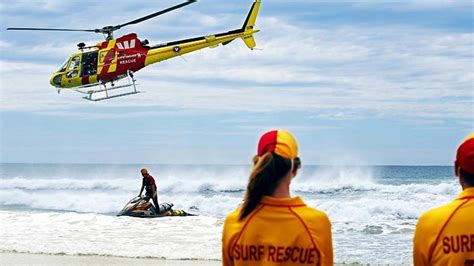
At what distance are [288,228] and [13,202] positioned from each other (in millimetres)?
35303

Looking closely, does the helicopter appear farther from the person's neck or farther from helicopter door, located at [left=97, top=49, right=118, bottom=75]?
the person's neck

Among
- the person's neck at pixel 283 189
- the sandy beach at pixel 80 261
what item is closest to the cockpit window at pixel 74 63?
the sandy beach at pixel 80 261

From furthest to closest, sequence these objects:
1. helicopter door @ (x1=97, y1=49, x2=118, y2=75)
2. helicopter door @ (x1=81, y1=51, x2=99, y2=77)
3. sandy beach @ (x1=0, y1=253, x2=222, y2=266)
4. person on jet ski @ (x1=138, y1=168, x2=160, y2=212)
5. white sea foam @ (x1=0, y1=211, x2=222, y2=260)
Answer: helicopter door @ (x1=81, y1=51, x2=99, y2=77), helicopter door @ (x1=97, y1=49, x2=118, y2=75), person on jet ski @ (x1=138, y1=168, x2=160, y2=212), white sea foam @ (x1=0, y1=211, x2=222, y2=260), sandy beach @ (x1=0, y1=253, x2=222, y2=266)

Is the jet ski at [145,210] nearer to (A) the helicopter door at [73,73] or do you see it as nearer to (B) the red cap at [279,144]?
(A) the helicopter door at [73,73]

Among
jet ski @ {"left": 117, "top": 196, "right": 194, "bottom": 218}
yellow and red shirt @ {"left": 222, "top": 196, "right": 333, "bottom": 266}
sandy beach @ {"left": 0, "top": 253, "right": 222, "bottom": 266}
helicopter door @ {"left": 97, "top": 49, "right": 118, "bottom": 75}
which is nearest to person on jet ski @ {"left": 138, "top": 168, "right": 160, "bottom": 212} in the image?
jet ski @ {"left": 117, "top": 196, "right": 194, "bottom": 218}

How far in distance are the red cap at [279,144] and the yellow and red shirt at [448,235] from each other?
79 cm

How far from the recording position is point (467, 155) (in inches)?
136

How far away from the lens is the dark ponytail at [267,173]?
3.23m

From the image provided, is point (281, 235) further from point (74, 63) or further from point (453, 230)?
point (74, 63)

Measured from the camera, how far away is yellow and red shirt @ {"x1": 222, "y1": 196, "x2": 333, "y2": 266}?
127 inches

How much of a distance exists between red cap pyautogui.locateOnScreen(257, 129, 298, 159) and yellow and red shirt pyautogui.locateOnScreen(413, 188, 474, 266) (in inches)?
31.2

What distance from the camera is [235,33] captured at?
22688 mm

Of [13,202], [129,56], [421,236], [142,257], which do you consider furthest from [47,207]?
[421,236]

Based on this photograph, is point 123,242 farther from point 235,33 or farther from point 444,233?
point 444,233
